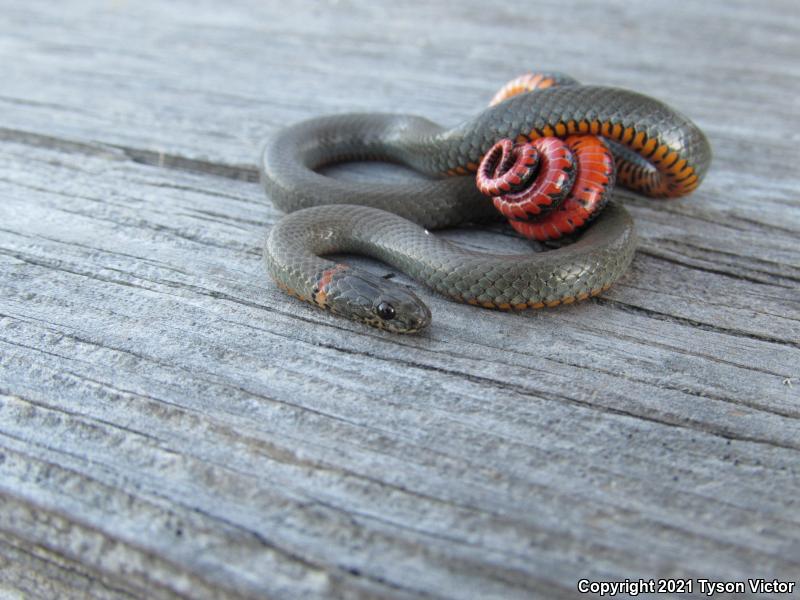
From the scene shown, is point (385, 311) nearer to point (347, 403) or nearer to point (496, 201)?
point (347, 403)

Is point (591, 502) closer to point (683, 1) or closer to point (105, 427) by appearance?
point (105, 427)

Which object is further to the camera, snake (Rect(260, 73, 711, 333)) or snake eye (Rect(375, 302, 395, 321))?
snake (Rect(260, 73, 711, 333))

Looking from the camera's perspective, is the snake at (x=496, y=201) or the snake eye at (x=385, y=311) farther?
the snake at (x=496, y=201)

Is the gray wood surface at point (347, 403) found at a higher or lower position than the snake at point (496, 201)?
lower

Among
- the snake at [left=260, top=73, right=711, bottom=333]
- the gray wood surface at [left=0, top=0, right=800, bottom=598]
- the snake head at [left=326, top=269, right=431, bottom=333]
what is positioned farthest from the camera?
the snake at [left=260, top=73, right=711, bottom=333]

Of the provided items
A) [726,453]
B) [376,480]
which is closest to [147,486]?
[376,480]

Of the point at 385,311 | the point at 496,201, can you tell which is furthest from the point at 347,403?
the point at 496,201

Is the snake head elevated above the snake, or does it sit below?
below
